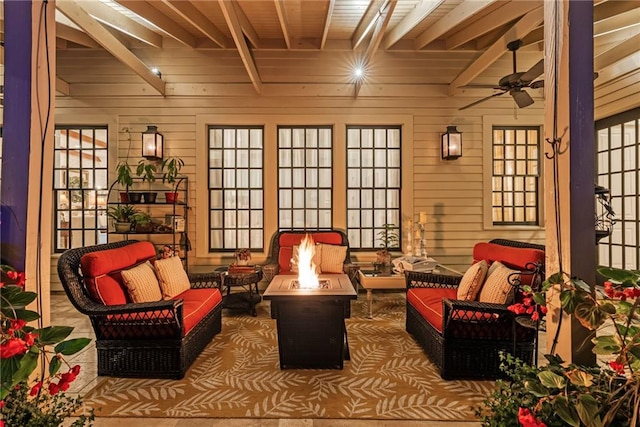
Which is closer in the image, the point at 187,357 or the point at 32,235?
the point at 32,235

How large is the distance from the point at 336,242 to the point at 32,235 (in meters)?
3.93

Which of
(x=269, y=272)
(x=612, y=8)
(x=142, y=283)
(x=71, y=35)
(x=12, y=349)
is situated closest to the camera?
(x=12, y=349)

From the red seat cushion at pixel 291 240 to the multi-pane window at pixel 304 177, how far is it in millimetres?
Result: 441

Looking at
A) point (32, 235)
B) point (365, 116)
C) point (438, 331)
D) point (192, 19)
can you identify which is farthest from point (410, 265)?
point (192, 19)

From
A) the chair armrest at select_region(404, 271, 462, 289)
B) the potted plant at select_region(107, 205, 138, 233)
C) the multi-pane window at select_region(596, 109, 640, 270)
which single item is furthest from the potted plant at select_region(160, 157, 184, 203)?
the multi-pane window at select_region(596, 109, 640, 270)

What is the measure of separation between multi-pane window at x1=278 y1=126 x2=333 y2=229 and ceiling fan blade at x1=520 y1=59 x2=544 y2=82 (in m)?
2.86

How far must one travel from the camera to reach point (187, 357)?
2850 millimetres

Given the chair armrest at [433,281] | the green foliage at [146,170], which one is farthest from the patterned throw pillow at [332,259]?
the green foliage at [146,170]

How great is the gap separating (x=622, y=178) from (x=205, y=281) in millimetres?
5788

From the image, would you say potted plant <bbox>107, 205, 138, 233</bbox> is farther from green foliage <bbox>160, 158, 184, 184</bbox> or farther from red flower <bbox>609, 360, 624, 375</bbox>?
red flower <bbox>609, 360, 624, 375</bbox>

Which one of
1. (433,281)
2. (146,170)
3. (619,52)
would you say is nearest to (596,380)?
(433,281)

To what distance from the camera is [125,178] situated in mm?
4918

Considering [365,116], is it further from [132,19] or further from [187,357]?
[187,357]

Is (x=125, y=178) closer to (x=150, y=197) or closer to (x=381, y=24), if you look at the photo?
(x=150, y=197)
